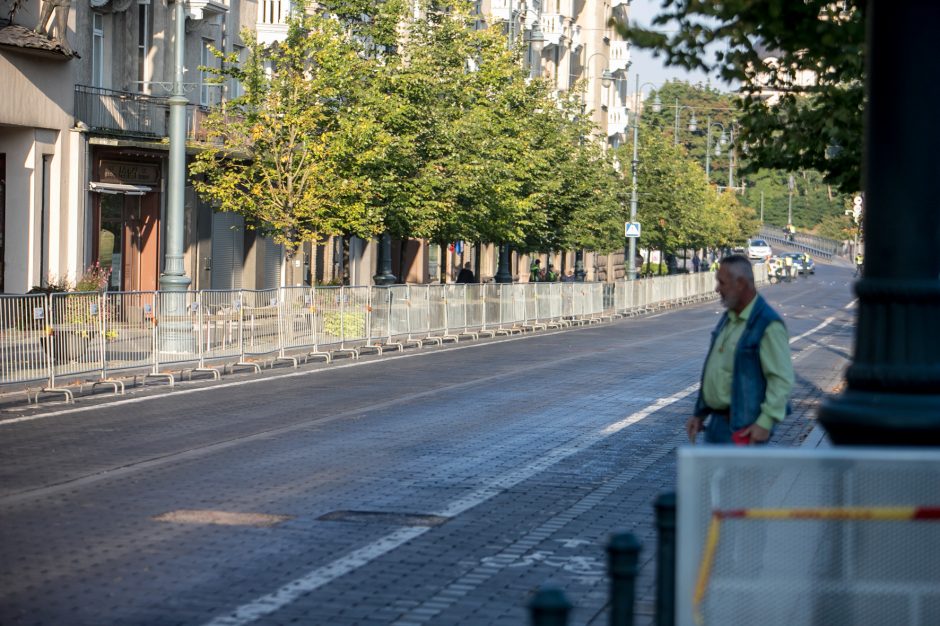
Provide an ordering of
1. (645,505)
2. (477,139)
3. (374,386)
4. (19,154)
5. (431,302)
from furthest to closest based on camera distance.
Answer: (477,139) < (431,302) < (19,154) < (374,386) < (645,505)

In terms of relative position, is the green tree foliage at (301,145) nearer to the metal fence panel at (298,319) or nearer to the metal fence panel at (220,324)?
the metal fence panel at (298,319)

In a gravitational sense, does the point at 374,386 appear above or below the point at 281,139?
below

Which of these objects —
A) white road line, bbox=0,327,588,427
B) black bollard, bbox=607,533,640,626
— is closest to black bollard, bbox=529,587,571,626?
black bollard, bbox=607,533,640,626

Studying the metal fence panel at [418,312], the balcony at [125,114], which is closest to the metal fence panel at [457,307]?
the metal fence panel at [418,312]

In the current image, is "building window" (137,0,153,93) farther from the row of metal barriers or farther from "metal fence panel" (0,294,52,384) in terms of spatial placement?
"metal fence panel" (0,294,52,384)

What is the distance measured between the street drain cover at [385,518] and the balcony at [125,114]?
24824mm

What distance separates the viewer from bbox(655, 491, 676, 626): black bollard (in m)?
5.93

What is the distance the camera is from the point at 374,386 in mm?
22859

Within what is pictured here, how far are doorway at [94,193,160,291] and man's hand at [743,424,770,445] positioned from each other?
2904 cm

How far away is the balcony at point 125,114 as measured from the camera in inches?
1367

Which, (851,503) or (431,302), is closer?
(851,503)

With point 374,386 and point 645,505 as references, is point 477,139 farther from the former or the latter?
point 645,505

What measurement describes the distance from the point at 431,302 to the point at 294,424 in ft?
62.3

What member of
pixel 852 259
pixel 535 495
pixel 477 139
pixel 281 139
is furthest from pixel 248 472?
pixel 852 259
